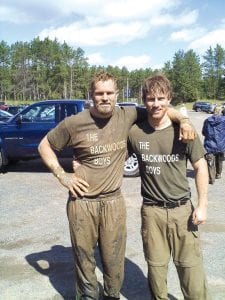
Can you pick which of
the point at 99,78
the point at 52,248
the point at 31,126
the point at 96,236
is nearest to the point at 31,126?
the point at 31,126

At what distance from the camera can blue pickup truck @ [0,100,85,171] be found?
32.8 feet

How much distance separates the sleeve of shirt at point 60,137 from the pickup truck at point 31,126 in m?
6.43

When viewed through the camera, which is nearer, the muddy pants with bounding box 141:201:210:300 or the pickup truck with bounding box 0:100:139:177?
the muddy pants with bounding box 141:201:210:300

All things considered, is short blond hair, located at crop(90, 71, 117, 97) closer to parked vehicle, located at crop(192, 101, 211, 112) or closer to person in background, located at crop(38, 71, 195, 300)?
person in background, located at crop(38, 71, 195, 300)

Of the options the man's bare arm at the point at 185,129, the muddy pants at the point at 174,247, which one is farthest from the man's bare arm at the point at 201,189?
the man's bare arm at the point at 185,129

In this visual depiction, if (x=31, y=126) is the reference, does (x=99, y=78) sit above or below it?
above

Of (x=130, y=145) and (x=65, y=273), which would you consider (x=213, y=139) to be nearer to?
(x=65, y=273)

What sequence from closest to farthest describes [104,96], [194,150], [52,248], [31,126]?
[194,150] → [104,96] → [52,248] → [31,126]

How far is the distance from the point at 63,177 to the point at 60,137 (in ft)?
1.09

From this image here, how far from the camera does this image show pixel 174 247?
126 inches

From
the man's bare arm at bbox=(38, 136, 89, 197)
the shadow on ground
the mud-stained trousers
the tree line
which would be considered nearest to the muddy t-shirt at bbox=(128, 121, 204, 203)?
the mud-stained trousers

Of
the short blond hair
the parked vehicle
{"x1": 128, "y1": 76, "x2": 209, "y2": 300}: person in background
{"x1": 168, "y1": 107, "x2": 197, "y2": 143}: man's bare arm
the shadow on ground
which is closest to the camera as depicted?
{"x1": 168, "y1": 107, "x2": 197, "y2": 143}: man's bare arm

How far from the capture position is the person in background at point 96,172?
10.7 feet

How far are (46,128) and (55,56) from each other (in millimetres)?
85820
